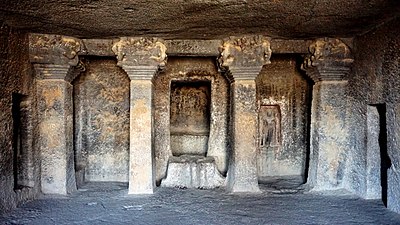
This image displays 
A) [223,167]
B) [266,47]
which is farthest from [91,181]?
[266,47]

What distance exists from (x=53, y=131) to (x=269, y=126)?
14.5ft

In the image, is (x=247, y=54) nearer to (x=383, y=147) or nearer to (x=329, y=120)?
(x=329, y=120)

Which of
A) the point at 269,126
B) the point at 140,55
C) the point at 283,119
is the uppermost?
the point at 140,55

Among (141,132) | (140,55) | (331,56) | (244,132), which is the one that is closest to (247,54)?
(244,132)

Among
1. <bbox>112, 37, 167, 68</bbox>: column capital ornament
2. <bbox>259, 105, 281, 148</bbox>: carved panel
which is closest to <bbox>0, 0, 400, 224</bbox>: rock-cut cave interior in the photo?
<bbox>112, 37, 167, 68</bbox>: column capital ornament

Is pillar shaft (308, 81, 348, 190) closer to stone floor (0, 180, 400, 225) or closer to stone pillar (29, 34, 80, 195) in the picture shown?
stone floor (0, 180, 400, 225)

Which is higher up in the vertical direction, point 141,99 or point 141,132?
point 141,99

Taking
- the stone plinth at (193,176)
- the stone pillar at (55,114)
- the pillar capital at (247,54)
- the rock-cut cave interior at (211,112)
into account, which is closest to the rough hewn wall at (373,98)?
the rock-cut cave interior at (211,112)

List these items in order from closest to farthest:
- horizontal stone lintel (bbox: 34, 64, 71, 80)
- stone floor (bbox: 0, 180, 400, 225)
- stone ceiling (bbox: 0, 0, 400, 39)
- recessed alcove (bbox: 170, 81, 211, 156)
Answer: stone ceiling (bbox: 0, 0, 400, 39) → stone floor (bbox: 0, 180, 400, 225) → horizontal stone lintel (bbox: 34, 64, 71, 80) → recessed alcove (bbox: 170, 81, 211, 156)

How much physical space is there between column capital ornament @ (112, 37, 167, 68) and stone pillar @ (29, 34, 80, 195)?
735mm

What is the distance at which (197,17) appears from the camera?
15.3 ft

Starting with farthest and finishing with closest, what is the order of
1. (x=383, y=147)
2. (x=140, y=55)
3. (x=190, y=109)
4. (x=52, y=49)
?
(x=190, y=109)
(x=140, y=55)
(x=52, y=49)
(x=383, y=147)

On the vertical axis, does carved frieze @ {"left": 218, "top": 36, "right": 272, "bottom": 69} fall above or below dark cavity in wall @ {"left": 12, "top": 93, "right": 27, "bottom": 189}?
above

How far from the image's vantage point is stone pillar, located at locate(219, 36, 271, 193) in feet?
18.9
